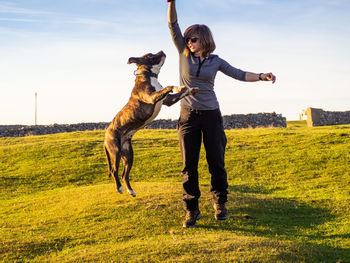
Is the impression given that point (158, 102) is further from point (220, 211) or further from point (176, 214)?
point (176, 214)

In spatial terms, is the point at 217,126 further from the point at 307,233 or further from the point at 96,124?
the point at 96,124

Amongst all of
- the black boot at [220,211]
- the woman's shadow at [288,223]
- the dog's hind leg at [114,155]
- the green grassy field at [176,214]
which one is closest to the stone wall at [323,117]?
the green grassy field at [176,214]

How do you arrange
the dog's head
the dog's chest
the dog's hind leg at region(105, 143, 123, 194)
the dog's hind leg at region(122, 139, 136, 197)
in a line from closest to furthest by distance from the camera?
1. the dog's chest
2. the dog's head
3. the dog's hind leg at region(105, 143, 123, 194)
4. the dog's hind leg at region(122, 139, 136, 197)

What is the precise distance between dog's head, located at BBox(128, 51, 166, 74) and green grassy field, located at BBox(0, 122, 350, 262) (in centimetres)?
295

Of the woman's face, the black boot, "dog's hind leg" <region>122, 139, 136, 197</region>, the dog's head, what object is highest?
the woman's face

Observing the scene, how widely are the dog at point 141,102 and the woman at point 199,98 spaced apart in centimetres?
77

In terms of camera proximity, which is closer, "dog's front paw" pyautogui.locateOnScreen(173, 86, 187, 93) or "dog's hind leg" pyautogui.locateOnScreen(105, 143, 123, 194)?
"dog's front paw" pyautogui.locateOnScreen(173, 86, 187, 93)

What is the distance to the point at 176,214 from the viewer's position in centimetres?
883

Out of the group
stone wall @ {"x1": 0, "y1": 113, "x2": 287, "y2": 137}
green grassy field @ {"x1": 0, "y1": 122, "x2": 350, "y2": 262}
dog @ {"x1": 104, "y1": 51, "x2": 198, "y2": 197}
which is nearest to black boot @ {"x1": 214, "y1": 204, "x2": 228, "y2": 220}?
green grassy field @ {"x1": 0, "y1": 122, "x2": 350, "y2": 262}

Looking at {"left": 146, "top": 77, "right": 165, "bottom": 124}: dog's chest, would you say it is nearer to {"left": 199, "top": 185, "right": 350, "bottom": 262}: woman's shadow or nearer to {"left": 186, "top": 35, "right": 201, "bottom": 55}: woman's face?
{"left": 186, "top": 35, "right": 201, "bottom": 55}: woman's face

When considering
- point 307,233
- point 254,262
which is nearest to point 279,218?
point 307,233

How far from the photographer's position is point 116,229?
27.2 feet

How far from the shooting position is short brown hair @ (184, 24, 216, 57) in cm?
695

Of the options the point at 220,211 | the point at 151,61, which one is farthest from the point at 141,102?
the point at 220,211
